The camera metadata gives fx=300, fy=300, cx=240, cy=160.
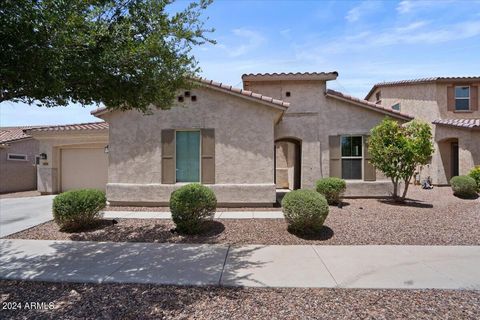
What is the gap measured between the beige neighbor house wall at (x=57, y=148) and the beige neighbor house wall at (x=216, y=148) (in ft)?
16.5

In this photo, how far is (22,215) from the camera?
Answer: 9.95 meters

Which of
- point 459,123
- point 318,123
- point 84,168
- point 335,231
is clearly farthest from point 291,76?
point 84,168

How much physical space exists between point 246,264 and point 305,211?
84.2 inches

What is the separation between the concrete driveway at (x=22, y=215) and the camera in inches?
329

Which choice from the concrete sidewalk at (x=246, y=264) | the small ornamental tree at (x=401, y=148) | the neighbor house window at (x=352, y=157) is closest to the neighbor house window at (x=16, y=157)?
the concrete sidewalk at (x=246, y=264)

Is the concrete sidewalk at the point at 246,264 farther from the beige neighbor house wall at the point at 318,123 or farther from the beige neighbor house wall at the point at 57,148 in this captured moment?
the beige neighbor house wall at the point at 57,148

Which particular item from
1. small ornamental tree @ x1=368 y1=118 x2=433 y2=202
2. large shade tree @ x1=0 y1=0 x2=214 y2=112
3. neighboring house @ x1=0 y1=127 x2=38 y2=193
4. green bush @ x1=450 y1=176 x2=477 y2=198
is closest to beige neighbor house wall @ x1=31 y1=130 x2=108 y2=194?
neighboring house @ x1=0 y1=127 x2=38 y2=193

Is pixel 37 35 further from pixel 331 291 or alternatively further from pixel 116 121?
pixel 116 121

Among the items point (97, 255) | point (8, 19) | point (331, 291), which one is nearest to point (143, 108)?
point (8, 19)

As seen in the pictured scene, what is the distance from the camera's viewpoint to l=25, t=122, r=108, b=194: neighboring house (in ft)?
49.5

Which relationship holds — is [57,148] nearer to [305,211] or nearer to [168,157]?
[168,157]

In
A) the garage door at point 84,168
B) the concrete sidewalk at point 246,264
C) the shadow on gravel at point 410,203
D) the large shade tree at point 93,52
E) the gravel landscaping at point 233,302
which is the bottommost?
the gravel landscaping at point 233,302

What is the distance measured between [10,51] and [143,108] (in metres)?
2.37

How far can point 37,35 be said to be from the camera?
365cm
